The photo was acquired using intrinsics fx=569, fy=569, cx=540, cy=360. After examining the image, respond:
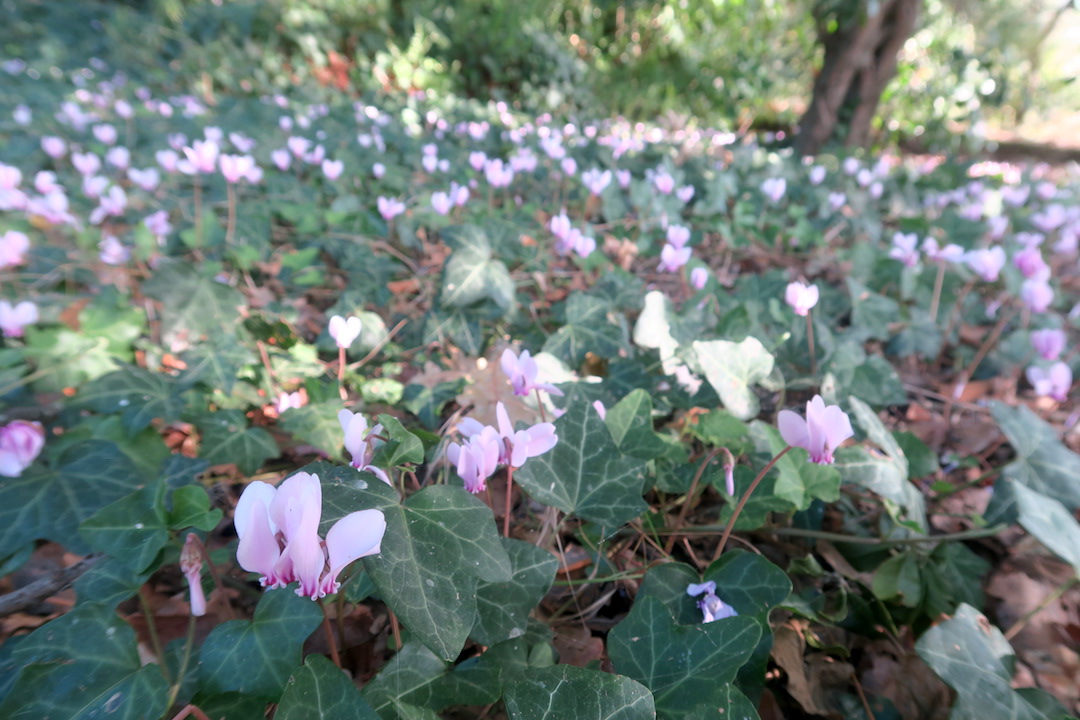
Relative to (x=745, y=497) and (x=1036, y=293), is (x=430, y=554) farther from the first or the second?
(x=1036, y=293)

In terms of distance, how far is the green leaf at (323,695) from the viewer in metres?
0.65

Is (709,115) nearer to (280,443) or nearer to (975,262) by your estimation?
(975,262)

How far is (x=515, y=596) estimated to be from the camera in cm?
90

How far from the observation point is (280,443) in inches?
64.8

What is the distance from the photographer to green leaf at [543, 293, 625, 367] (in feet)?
5.66

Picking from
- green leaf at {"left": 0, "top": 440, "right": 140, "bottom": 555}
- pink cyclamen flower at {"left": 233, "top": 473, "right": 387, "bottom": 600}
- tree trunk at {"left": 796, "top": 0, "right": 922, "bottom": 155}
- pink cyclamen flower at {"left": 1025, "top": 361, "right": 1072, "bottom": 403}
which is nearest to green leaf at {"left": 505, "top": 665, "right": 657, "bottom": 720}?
pink cyclamen flower at {"left": 233, "top": 473, "right": 387, "bottom": 600}

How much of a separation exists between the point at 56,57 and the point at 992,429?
1104cm

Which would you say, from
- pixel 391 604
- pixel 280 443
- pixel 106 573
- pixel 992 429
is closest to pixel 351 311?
pixel 280 443

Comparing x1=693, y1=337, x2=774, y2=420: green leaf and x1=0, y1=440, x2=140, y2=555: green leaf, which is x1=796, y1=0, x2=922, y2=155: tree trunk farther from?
x1=0, y1=440, x2=140, y2=555: green leaf

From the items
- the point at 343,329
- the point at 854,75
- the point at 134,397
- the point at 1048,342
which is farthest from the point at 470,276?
the point at 854,75

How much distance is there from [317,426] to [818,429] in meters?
1.10

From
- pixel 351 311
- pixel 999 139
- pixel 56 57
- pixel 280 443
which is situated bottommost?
pixel 56 57

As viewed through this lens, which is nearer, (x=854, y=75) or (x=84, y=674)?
(x=84, y=674)

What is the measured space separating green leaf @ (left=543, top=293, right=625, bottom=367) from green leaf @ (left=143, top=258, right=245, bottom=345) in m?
1.06
